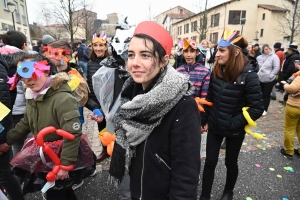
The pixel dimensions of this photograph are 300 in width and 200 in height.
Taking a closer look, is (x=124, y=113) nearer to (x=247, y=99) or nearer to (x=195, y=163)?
(x=195, y=163)

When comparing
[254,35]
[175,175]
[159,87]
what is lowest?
[175,175]

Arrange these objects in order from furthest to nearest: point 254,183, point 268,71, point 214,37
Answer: point 214,37 < point 268,71 < point 254,183

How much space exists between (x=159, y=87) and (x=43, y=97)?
111 cm

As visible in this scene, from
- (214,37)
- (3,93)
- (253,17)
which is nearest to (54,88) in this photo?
(3,93)

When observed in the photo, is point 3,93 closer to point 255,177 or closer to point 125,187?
point 125,187

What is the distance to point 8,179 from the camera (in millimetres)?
2172

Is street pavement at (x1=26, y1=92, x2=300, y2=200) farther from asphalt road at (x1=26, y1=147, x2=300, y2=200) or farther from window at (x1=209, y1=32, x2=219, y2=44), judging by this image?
window at (x1=209, y1=32, x2=219, y2=44)

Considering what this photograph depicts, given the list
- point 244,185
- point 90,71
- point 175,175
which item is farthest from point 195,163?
point 90,71

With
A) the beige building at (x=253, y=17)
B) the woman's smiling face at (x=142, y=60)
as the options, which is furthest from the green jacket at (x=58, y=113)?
the beige building at (x=253, y=17)

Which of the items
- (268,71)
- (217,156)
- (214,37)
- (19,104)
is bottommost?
(217,156)

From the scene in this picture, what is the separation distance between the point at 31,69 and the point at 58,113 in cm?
43

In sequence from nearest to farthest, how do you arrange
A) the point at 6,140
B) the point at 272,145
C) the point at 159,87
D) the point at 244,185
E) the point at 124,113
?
the point at 159,87 < the point at 124,113 < the point at 6,140 < the point at 244,185 < the point at 272,145

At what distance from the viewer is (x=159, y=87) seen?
1224 mm

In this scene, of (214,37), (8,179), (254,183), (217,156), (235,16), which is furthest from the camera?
(214,37)
